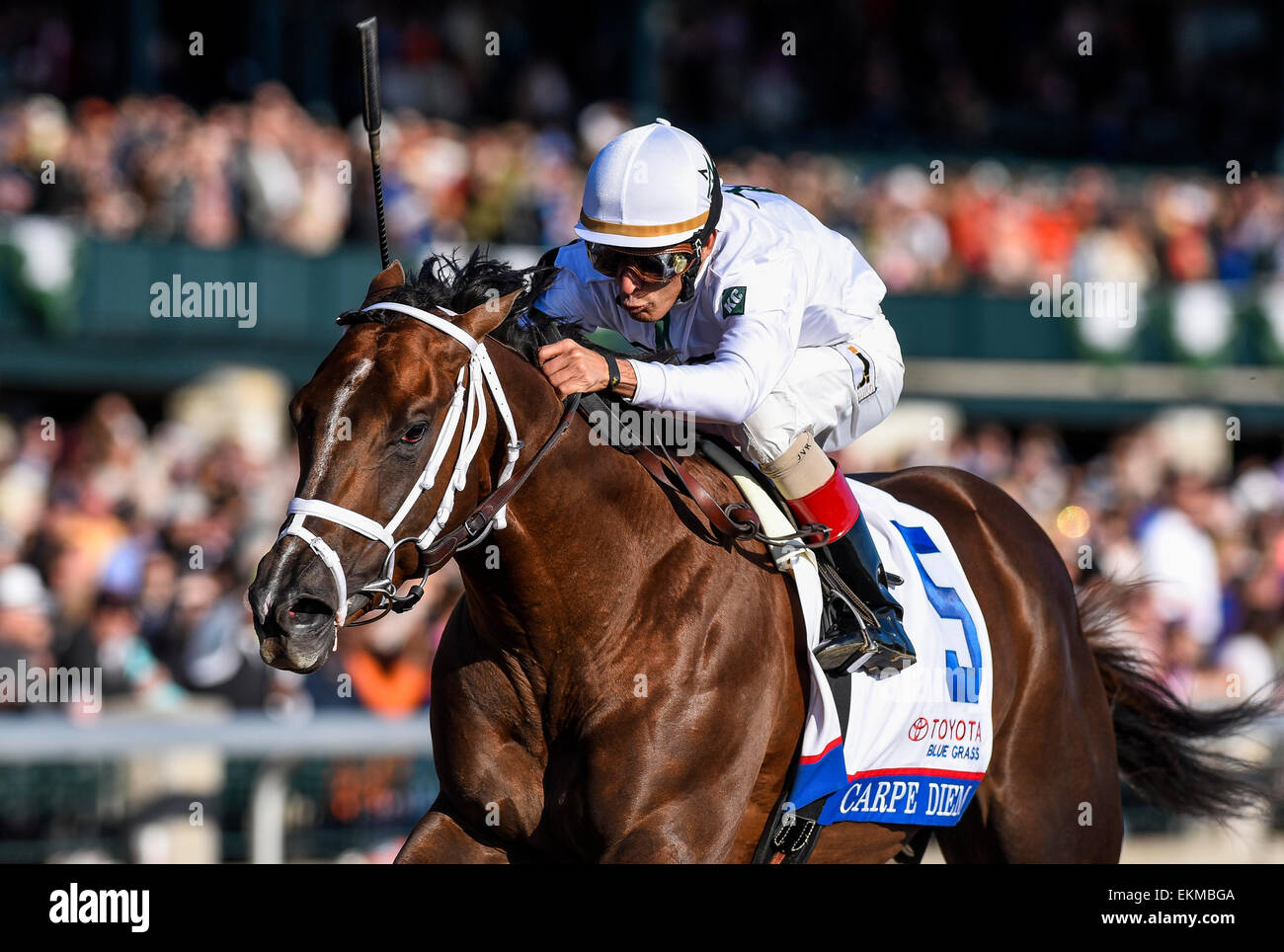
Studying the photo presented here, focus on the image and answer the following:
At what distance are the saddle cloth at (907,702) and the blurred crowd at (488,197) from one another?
7552 millimetres

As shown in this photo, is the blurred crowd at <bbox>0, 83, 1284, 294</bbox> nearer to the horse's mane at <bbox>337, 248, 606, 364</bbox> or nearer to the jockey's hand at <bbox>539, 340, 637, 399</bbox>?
the horse's mane at <bbox>337, 248, 606, 364</bbox>

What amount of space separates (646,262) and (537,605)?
83 centimetres

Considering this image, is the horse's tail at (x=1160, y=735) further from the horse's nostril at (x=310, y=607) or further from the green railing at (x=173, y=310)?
the green railing at (x=173, y=310)

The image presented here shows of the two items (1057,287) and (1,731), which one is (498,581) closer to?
(1,731)

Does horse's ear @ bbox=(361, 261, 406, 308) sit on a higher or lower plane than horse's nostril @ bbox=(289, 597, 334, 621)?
higher

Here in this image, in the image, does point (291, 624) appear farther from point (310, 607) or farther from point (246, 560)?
point (246, 560)

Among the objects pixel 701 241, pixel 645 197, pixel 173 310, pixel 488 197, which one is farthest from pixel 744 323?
pixel 173 310

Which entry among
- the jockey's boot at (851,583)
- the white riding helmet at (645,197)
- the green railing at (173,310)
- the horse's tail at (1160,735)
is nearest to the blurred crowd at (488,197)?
the green railing at (173,310)

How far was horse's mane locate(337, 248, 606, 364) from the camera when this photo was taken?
3834mm

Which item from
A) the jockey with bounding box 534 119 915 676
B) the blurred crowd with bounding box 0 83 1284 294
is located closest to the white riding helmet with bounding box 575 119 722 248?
the jockey with bounding box 534 119 915 676

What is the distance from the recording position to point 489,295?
3.93m

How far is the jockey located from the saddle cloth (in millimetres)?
93

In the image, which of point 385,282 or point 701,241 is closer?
point 385,282
